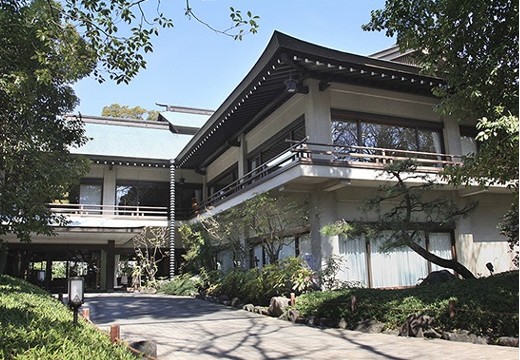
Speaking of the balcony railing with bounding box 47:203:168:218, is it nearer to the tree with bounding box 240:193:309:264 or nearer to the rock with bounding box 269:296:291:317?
the tree with bounding box 240:193:309:264

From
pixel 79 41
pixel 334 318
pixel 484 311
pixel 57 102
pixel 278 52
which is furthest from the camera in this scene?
pixel 57 102

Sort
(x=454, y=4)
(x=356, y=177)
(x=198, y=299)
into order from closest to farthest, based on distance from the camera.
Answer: (x=454, y=4) < (x=356, y=177) < (x=198, y=299)

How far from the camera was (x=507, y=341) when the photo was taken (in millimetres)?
6312

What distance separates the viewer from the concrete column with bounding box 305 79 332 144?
39.1 ft

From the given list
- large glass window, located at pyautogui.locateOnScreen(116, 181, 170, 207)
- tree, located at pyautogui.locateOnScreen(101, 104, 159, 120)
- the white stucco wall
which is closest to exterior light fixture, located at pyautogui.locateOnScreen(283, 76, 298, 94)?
the white stucco wall

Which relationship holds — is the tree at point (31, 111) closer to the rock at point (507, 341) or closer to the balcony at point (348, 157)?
the balcony at point (348, 157)

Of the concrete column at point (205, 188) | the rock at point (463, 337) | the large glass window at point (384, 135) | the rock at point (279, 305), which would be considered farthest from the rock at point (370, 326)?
the concrete column at point (205, 188)

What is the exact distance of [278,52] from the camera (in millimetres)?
10391

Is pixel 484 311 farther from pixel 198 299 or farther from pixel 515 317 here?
pixel 198 299

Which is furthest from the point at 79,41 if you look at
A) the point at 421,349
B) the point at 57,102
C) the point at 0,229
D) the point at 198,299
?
the point at 198,299

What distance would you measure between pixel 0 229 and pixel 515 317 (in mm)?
9161

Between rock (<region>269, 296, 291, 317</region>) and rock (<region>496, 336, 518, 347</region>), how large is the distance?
4577mm

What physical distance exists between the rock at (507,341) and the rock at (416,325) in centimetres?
110

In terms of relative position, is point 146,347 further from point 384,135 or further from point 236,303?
point 384,135
